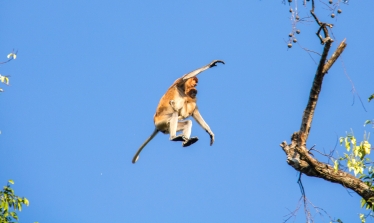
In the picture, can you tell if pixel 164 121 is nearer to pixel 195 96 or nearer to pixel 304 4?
pixel 195 96

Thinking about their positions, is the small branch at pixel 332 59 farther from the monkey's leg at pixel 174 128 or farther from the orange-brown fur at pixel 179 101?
the orange-brown fur at pixel 179 101

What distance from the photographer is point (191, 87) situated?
951 centimetres

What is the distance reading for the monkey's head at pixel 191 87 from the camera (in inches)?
375

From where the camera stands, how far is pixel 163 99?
9.50 m

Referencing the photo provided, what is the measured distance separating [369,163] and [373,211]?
0.51 meters

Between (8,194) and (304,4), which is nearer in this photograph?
(304,4)

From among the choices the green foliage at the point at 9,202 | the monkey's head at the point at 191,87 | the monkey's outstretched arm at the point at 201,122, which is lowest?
the green foliage at the point at 9,202

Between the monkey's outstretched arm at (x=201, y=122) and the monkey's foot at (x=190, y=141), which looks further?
the monkey's outstretched arm at (x=201, y=122)

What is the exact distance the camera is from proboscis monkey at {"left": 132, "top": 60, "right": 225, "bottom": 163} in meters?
9.16

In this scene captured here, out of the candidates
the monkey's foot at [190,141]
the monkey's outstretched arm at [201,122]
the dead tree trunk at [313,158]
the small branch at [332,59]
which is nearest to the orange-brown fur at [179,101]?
the monkey's outstretched arm at [201,122]

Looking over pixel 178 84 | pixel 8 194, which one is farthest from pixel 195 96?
pixel 8 194

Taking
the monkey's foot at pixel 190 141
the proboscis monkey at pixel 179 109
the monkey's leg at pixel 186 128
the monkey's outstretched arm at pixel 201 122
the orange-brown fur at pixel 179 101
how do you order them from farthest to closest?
the monkey's outstretched arm at pixel 201 122 → the orange-brown fur at pixel 179 101 → the proboscis monkey at pixel 179 109 → the monkey's leg at pixel 186 128 → the monkey's foot at pixel 190 141

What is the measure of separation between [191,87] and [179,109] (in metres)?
0.42

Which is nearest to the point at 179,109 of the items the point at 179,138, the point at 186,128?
the point at 186,128
